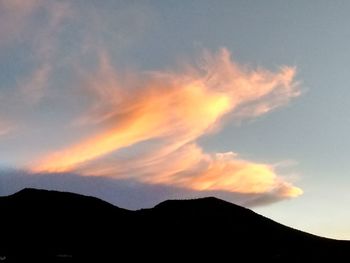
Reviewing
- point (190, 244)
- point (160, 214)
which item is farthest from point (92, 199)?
point (190, 244)

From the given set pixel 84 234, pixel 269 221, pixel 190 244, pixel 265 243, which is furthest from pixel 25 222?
pixel 269 221

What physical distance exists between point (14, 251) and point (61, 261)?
5.97 meters

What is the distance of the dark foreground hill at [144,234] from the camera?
240 feet

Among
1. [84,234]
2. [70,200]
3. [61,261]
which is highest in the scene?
[70,200]

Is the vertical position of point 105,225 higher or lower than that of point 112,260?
Result: higher

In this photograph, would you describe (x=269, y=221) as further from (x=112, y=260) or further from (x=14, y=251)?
(x=14, y=251)

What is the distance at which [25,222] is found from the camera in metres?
79.0

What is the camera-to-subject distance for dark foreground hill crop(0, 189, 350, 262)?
7319 cm

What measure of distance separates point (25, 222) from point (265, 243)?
35293mm

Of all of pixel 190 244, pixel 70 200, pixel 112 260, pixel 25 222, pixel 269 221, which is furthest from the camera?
pixel 269 221

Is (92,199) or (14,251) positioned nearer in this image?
(14,251)

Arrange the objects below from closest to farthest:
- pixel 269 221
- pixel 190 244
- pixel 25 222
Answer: pixel 25 222, pixel 190 244, pixel 269 221

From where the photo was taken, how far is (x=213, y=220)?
94812 mm

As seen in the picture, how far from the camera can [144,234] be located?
85.3 m
